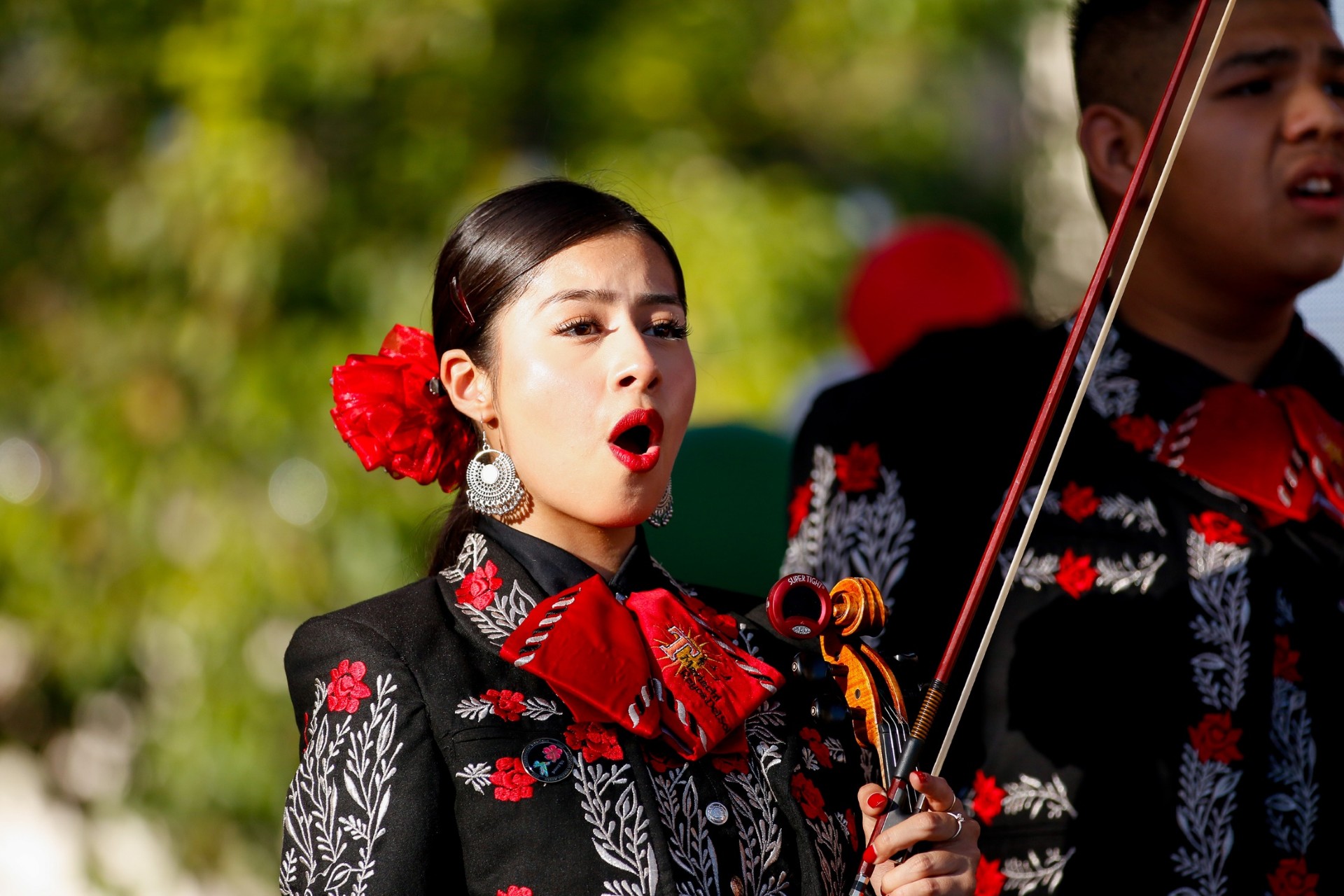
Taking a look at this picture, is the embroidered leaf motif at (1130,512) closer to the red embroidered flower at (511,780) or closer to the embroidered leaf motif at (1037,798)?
the embroidered leaf motif at (1037,798)

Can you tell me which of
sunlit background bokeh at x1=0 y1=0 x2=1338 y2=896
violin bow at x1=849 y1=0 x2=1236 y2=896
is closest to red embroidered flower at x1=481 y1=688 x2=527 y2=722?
violin bow at x1=849 y1=0 x2=1236 y2=896

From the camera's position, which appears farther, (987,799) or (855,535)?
(855,535)

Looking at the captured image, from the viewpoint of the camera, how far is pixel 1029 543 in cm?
232

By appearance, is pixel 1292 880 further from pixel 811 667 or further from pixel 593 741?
pixel 593 741

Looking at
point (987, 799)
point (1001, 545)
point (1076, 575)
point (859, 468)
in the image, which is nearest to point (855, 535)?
point (859, 468)

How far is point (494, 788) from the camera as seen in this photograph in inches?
62.9

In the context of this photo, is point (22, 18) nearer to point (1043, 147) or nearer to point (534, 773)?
point (534, 773)

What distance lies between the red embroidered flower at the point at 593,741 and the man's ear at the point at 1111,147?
4.28ft

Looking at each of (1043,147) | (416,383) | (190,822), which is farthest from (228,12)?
(1043,147)

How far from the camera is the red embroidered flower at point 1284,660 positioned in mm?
2221

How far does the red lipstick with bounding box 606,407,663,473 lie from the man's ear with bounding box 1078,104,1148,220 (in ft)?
3.57

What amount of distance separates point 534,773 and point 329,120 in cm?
288

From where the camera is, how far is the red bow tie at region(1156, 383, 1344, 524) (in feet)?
7.50

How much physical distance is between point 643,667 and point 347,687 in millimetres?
305
